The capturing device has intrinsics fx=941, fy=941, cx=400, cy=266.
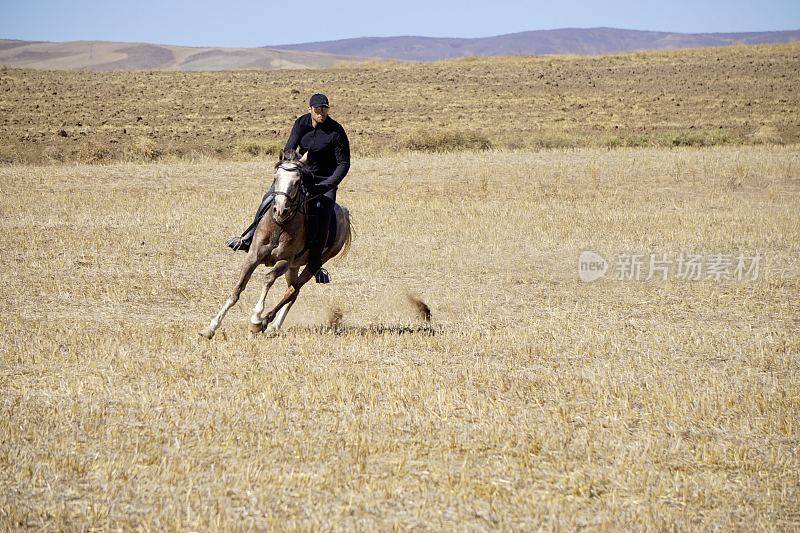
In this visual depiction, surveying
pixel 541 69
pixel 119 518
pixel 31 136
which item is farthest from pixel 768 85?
pixel 119 518

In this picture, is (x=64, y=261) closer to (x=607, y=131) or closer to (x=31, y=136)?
(x=31, y=136)

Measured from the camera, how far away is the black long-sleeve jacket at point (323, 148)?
9.55 m

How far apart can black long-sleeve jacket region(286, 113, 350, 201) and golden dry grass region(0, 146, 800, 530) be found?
1626mm

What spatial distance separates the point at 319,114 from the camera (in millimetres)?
9461

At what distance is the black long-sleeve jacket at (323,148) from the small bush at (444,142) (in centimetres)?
2252

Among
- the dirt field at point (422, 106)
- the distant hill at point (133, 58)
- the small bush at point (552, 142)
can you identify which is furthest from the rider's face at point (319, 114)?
the distant hill at point (133, 58)

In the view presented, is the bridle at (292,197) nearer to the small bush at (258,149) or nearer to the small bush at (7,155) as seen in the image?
the small bush at (258,149)

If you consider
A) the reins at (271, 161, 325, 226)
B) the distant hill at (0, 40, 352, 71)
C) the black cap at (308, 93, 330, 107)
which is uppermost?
the distant hill at (0, 40, 352, 71)

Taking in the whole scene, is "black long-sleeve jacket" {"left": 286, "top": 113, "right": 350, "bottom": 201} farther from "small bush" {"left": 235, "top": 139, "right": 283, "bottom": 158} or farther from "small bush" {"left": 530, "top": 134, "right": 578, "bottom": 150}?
"small bush" {"left": 530, "top": 134, "right": 578, "bottom": 150}

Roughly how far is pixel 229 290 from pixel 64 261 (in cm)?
302

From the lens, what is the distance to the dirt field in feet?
109

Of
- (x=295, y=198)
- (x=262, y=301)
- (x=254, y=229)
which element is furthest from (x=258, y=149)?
(x=295, y=198)

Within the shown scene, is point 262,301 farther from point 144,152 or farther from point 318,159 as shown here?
point 144,152

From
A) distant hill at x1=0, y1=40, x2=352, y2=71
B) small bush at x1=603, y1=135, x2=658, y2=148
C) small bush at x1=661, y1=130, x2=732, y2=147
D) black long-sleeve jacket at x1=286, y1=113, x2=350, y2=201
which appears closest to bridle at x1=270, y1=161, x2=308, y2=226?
black long-sleeve jacket at x1=286, y1=113, x2=350, y2=201
